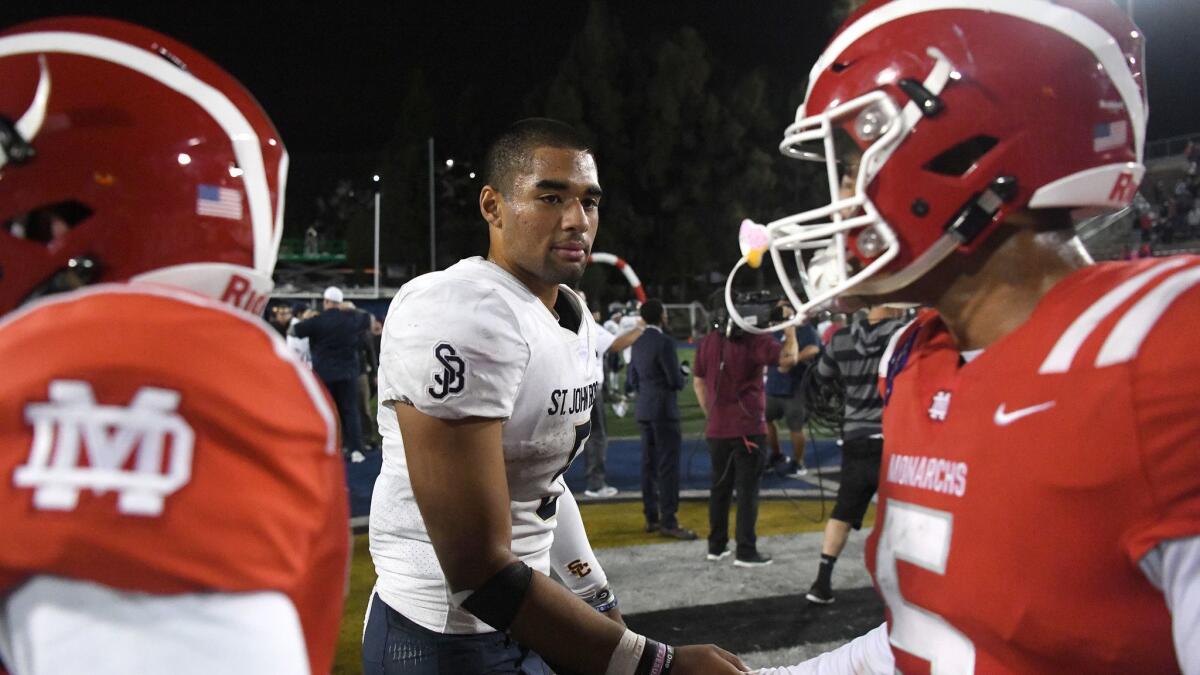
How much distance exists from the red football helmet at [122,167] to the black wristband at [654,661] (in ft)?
4.07

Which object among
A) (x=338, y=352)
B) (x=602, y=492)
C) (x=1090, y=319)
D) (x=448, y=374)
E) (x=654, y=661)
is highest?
(x=1090, y=319)

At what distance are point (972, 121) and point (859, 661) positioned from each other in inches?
44.1

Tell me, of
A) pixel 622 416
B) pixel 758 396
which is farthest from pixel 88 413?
pixel 622 416

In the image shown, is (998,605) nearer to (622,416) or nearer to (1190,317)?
(1190,317)

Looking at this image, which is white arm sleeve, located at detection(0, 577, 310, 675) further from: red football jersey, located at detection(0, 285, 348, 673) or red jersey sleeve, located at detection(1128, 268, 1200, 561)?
red jersey sleeve, located at detection(1128, 268, 1200, 561)

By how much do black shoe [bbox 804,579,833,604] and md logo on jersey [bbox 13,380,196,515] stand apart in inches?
217

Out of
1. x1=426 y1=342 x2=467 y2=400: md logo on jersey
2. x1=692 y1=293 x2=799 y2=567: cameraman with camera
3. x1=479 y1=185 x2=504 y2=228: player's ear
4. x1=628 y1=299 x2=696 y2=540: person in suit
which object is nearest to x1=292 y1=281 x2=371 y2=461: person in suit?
x1=628 y1=299 x2=696 y2=540: person in suit

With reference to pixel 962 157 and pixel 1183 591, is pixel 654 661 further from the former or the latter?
pixel 962 157

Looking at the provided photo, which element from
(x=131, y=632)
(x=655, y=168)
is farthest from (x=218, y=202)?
(x=655, y=168)

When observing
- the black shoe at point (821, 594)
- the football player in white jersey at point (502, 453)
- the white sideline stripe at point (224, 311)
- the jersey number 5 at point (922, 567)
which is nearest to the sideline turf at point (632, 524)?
the black shoe at point (821, 594)

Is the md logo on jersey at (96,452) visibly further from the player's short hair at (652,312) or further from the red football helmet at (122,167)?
the player's short hair at (652,312)

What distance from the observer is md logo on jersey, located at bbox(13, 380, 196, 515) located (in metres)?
0.84

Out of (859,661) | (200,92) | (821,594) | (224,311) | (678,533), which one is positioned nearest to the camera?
(224,311)

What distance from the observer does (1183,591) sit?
114cm
